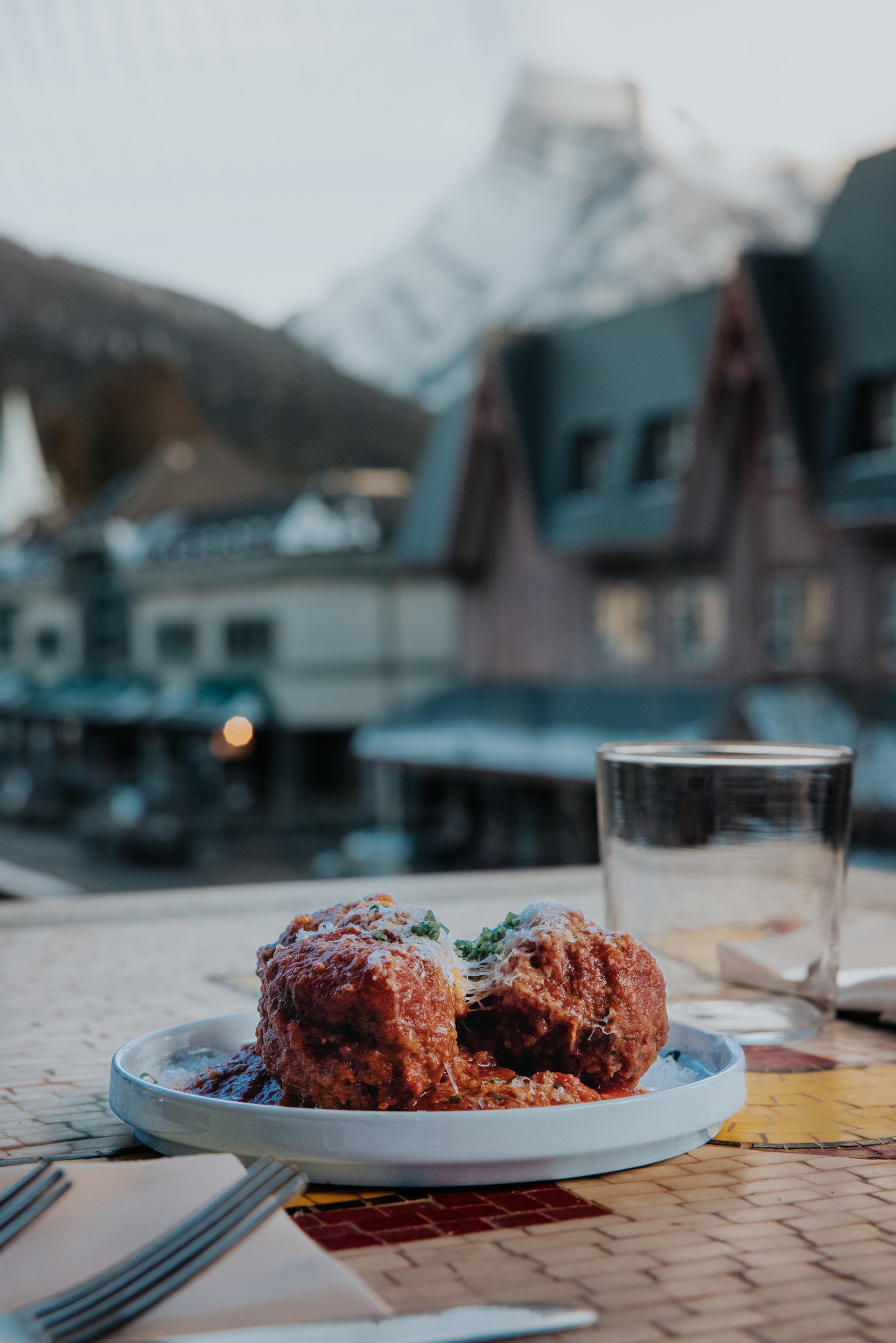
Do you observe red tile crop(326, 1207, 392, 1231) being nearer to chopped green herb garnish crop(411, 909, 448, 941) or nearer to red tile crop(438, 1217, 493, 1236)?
red tile crop(438, 1217, 493, 1236)

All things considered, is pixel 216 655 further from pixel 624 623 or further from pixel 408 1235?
pixel 408 1235

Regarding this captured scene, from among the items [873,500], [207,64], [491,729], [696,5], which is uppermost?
[207,64]

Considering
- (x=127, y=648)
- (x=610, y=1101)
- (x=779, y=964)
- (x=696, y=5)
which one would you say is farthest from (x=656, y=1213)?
(x=696, y=5)

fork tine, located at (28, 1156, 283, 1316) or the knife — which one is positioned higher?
fork tine, located at (28, 1156, 283, 1316)

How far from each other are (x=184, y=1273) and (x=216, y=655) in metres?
30.8

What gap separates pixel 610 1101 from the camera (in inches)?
51.5

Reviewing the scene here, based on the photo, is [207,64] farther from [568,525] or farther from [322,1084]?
[322,1084]

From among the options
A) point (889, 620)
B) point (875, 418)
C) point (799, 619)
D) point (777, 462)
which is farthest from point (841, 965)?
point (777, 462)

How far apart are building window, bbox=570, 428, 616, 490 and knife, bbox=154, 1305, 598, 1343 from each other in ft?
60.8

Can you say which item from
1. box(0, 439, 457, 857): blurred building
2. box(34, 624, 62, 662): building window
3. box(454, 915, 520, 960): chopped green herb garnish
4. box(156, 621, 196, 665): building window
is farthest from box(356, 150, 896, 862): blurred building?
box(34, 624, 62, 662): building window

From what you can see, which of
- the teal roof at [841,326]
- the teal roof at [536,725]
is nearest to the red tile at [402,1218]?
the teal roof at [841,326]

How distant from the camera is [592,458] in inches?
784

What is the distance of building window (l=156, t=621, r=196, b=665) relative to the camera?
32.5 m

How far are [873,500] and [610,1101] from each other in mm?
14620
